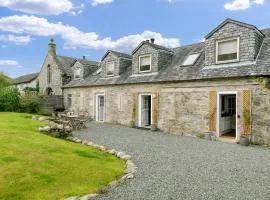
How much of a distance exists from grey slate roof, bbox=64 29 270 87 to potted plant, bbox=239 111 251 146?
2242mm

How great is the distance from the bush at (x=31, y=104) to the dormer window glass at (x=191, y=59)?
15.9 metres

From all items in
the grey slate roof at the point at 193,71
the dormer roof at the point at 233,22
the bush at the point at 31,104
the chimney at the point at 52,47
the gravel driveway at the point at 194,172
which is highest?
the chimney at the point at 52,47

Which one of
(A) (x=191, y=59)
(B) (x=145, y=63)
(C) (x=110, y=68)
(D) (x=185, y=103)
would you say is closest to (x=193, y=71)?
(A) (x=191, y=59)

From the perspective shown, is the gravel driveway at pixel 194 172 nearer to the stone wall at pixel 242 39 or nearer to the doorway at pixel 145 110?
the stone wall at pixel 242 39

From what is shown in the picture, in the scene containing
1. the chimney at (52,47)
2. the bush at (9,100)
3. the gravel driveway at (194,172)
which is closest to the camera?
the gravel driveway at (194,172)

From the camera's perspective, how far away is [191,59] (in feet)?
63.5

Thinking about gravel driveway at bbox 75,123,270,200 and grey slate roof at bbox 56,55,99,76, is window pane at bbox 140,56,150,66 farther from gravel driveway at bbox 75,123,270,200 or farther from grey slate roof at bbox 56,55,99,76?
grey slate roof at bbox 56,55,99,76

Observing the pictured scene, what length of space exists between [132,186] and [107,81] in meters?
17.6

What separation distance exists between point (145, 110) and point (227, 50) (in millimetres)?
8041

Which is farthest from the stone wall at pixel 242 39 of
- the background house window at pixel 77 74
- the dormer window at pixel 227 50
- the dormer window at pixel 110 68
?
the background house window at pixel 77 74

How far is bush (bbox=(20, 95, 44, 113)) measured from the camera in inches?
1056

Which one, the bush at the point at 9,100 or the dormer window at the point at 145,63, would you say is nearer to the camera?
the dormer window at the point at 145,63

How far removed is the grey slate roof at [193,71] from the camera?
14.9 meters

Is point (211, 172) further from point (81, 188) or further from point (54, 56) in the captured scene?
point (54, 56)
